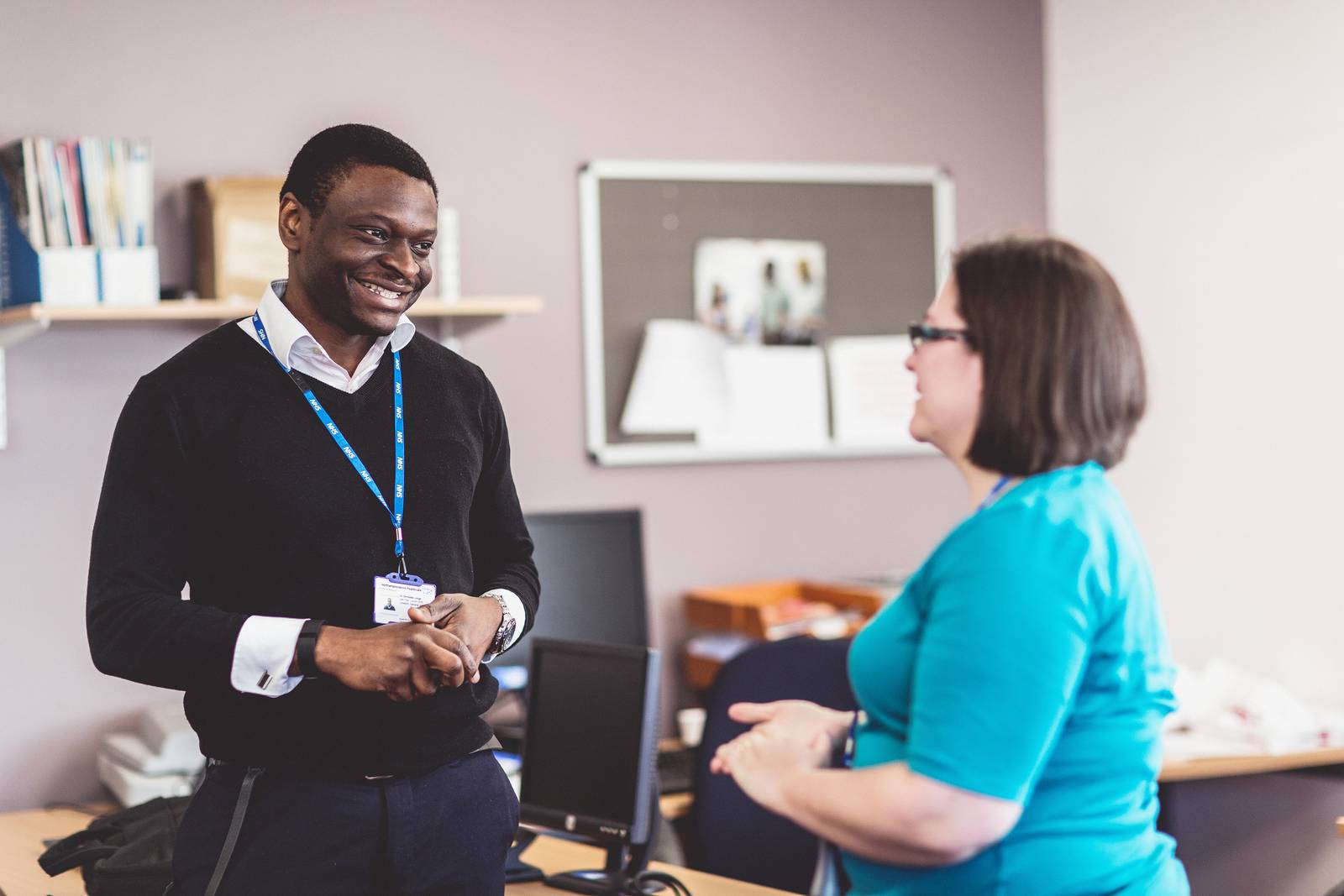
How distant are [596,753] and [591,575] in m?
0.87

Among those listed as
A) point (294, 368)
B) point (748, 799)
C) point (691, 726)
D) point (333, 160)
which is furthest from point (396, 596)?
point (691, 726)

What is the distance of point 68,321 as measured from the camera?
278cm

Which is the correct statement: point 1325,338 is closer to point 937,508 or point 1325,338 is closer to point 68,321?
point 937,508

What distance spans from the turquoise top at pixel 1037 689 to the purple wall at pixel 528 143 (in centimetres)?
204

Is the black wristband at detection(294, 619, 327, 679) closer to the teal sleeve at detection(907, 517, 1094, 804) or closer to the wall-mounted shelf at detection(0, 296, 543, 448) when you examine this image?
the teal sleeve at detection(907, 517, 1094, 804)

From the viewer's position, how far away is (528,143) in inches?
125

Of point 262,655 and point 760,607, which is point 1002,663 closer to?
point 262,655

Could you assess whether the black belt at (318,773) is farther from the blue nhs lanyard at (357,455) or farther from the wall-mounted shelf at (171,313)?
the wall-mounted shelf at (171,313)

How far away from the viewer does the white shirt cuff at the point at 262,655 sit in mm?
1459

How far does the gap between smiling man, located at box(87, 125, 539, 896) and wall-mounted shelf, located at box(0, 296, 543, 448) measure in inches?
40.8

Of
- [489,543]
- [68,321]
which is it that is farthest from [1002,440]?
[68,321]

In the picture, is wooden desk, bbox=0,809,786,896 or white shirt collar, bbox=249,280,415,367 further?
wooden desk, bbox=0,809,786,896

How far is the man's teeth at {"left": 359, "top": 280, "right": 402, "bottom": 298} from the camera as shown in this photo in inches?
64.8

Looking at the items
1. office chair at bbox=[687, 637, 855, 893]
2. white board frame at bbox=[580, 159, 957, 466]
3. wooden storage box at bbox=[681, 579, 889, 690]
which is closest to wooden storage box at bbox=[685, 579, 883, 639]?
wooden storage box at bbox=[681, 579, 889, 690]
